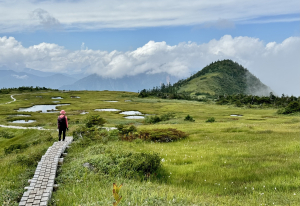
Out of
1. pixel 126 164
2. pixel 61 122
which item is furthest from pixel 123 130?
pixel 126 164

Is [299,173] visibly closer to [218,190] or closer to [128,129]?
[218,190]

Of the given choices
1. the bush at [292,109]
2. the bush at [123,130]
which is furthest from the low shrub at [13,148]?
the bush at [292,109]

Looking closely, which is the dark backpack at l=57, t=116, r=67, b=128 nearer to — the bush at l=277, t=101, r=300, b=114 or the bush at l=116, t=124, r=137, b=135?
the bush at l=116, t=124, r=137, b=135

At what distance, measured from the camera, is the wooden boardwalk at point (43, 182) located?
9.91 m

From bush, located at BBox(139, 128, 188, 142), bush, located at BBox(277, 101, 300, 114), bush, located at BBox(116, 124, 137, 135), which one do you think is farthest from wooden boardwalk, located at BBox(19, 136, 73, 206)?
bush, located at BBox(277, 101, 300, 114)

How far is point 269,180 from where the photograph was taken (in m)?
11.6

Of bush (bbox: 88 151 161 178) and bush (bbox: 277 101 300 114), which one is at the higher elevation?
bush (bbox: 277 101 300 114)

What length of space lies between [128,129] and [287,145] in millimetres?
15181

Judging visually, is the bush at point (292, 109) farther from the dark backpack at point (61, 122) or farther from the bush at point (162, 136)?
the dark backpack at point (61, 122)

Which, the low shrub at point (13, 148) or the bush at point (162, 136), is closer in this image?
the low shrub at point (13, 148)

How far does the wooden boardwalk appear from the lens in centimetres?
991

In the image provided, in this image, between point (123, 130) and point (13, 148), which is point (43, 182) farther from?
point (13, 148)

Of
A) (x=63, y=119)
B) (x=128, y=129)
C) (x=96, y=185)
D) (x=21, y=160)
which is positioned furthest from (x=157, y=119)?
(x=96, y=185)

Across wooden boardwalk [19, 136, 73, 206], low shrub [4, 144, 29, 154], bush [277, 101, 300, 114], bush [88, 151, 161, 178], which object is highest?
bush [277, 101, 300, 114]
